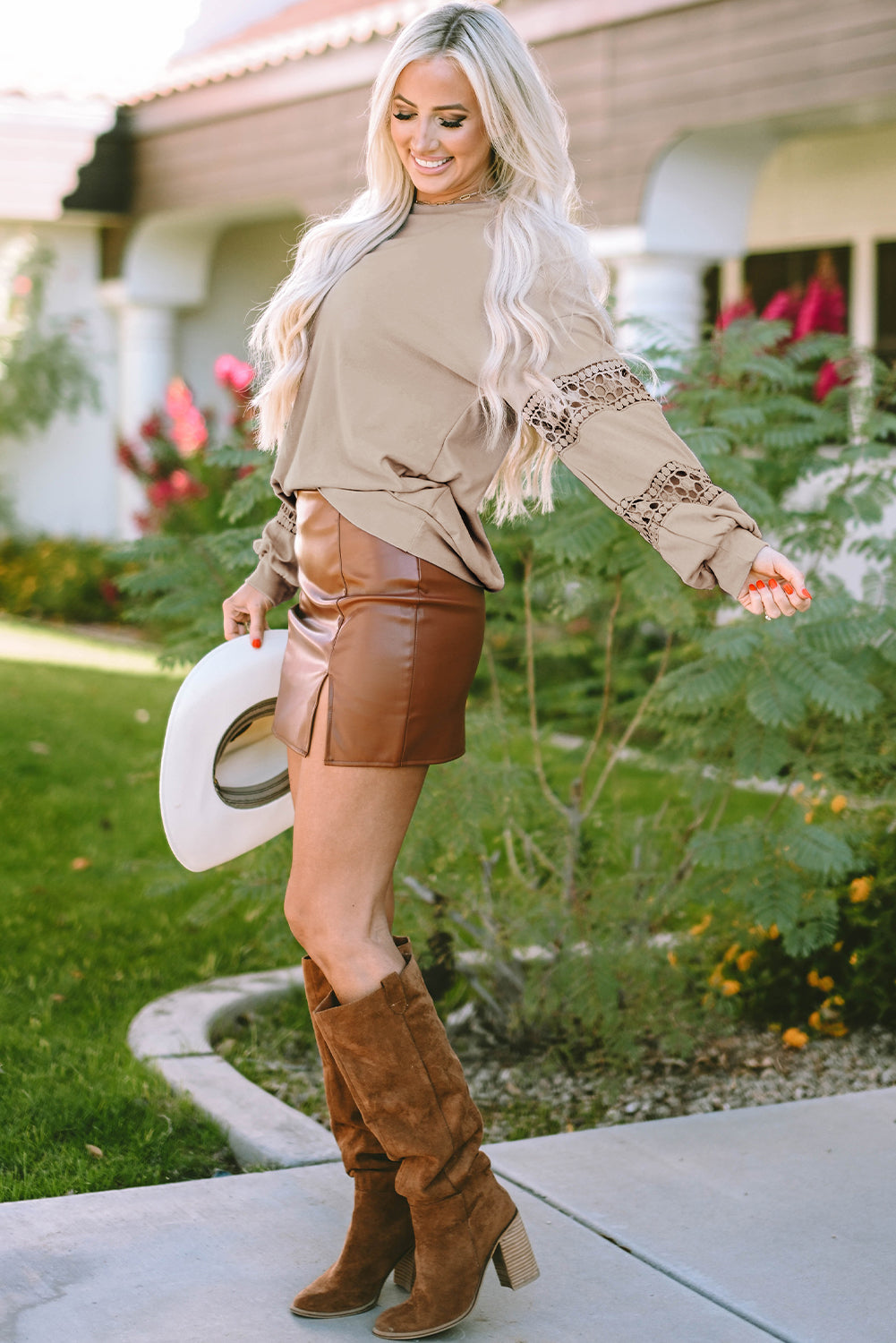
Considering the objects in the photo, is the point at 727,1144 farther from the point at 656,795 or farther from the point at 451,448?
the point at 656,795

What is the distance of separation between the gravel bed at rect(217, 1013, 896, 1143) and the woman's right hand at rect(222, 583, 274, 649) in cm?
136

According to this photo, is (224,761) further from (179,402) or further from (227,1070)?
(179,402)

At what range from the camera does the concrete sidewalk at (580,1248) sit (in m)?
2.45

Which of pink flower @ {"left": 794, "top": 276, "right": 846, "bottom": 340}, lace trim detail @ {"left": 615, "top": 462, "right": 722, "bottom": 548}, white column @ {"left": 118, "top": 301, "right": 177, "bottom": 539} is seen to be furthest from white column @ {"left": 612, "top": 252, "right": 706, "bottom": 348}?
lace trim detail @ {"left": 615, "top": 462, "right": 722, "bottom": 548}

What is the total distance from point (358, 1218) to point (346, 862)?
606mm

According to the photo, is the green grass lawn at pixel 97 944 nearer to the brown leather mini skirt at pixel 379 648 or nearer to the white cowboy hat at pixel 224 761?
the white cowboy hat at pixel 224 761

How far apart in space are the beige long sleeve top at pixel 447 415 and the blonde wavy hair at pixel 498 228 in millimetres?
32

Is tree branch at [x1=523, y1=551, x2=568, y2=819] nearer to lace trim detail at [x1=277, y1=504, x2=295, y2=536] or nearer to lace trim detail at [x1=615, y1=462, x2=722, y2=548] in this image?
lace trim detail at [x1=277, y1=504, x2=295, y2=536]

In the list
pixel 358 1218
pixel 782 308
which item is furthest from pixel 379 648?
pixel 782 308

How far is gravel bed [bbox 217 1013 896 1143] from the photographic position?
3602mm

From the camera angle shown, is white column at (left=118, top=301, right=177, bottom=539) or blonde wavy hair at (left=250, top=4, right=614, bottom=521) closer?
blonde wavy hair at (left=250, top=4, right=614, bottom=521)

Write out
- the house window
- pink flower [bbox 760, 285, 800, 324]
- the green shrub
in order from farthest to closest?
the green shrub → the house window → pink flower [bbox 760, 285, 800, 324]

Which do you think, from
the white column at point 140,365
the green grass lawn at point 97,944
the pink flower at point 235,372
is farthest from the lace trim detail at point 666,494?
the white column at point 140,365

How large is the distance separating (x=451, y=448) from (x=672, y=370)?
182cm
